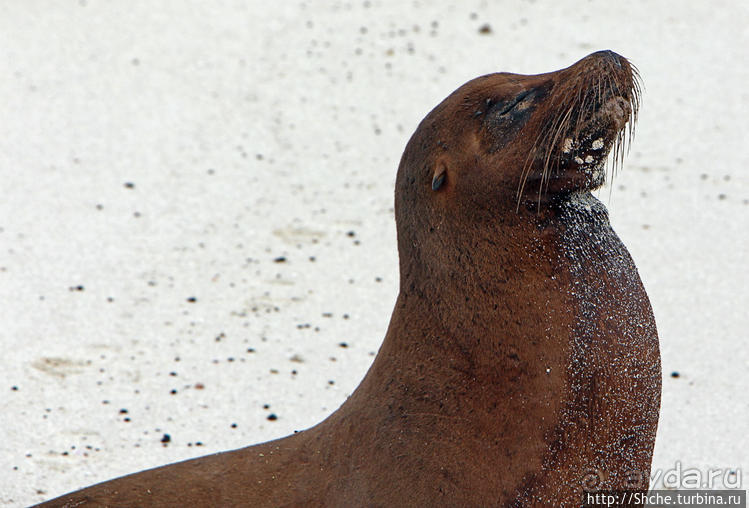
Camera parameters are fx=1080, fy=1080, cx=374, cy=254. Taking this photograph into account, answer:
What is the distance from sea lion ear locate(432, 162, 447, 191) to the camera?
7.85 ft

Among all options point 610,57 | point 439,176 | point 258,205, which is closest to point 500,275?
point 439,176

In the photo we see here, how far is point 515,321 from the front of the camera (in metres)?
2.29

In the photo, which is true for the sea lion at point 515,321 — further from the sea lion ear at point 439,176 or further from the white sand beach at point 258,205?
the white sand beach at point 258,205

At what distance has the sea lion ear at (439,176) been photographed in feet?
7.85

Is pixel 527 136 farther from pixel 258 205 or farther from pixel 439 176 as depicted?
pixel 258 205

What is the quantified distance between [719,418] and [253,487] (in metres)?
2.34

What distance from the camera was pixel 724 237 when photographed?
231 inches

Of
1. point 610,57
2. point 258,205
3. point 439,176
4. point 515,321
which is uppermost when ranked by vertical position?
point 258,205

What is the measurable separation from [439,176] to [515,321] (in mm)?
366

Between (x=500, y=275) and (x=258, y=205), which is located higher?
(x=258, y=205)

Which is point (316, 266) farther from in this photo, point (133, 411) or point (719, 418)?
point (719, 418)

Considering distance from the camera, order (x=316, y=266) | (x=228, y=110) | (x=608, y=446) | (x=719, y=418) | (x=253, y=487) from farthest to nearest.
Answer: (x=228, y=110) → (x=316, y=266) → (x=719, y=418) → (x=253, y=487) → (x=608, y=446)

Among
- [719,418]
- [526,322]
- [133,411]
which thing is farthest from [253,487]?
[719,418]

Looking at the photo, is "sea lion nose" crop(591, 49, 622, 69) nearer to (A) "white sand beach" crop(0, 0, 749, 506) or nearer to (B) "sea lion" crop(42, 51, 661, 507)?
(B) "sea lion" crop(42, 51, 661, 507)
